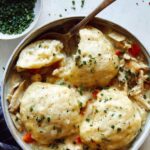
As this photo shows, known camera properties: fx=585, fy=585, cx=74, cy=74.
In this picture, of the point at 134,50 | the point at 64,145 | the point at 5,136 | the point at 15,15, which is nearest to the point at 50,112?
the point at 64,145

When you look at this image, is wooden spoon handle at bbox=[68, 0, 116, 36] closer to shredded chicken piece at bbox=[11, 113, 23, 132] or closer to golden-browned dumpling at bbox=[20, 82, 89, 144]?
golden-browned dumpling at bbox=[20, 82, 89, 144]

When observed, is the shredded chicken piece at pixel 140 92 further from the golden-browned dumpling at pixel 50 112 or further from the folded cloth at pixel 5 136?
the folded cloth at pixel 5 136

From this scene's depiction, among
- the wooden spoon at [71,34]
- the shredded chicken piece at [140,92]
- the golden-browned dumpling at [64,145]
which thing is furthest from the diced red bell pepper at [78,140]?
the wooden spoon at [71,34]

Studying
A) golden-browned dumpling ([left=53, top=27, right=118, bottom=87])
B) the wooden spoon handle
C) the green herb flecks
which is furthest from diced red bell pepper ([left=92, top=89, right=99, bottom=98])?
the green herb flecks

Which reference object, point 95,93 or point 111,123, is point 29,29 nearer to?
point 95,93

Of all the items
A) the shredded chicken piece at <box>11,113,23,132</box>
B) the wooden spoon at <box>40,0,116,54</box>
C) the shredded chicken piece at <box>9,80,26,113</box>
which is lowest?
the shredded chicken piece at <box>11,113,23,132</box>

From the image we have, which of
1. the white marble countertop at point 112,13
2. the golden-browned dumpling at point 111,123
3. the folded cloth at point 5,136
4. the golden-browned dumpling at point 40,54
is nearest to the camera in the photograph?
the golden-browned dumpling at point 111,123
